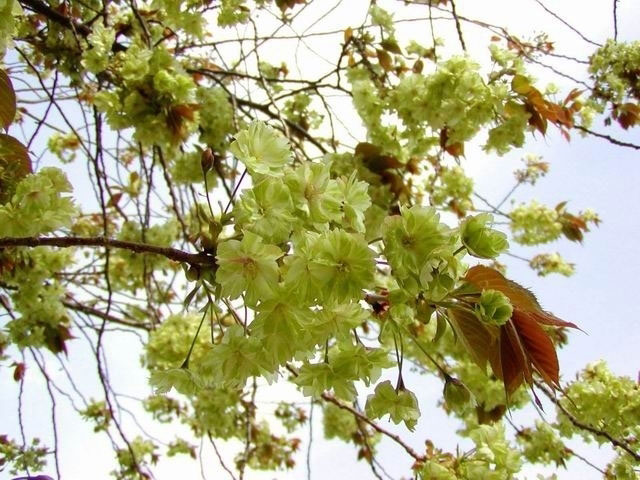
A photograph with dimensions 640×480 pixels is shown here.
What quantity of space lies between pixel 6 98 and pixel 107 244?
0.74 meters

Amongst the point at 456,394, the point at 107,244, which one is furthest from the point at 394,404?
the point at 107,244

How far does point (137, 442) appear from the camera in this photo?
4559mm

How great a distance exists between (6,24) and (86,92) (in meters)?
2.13

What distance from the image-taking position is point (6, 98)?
139 cm

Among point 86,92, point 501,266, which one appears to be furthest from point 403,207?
point 501,266

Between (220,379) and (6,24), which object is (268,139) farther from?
(6,24)

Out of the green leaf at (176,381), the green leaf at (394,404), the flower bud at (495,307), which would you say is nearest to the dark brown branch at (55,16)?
the green leaf at (176,381)

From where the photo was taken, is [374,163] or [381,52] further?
[381,52]

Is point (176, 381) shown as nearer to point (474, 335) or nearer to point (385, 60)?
point (474, 335)

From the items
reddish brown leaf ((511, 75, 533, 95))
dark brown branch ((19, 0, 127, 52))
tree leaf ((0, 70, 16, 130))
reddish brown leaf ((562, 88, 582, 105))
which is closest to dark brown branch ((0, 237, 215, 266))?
tree leaf ((0, 70, 16, 130))

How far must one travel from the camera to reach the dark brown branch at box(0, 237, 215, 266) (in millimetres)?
890

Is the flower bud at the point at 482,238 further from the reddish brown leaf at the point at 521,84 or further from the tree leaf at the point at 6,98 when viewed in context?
the reddish brown leaf at the point at 521,84

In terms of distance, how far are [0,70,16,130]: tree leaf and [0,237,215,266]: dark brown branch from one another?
60 centimetres

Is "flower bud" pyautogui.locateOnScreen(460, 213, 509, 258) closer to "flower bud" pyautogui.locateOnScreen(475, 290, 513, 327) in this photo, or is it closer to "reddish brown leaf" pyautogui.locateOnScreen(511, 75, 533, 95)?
"flower bud" pyautogui.locateOnScreen(475, 290, 513, 327)
